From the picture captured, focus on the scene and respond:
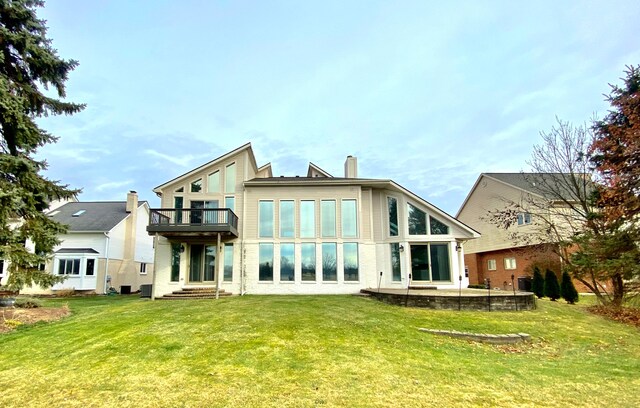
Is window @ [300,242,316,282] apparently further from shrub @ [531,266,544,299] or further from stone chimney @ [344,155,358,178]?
shrub @ [531,266,544,299]

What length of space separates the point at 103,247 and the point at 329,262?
15.5 metres

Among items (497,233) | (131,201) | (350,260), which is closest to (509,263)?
(497,233)

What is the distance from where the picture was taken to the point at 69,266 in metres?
21.4

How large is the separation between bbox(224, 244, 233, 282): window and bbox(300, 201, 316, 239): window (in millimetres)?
3689

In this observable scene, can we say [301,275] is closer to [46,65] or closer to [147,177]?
[46,65]

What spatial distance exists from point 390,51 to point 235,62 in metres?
7.57

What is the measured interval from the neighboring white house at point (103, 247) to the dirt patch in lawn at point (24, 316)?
8.77m

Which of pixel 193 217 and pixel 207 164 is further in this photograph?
pixel 207 164

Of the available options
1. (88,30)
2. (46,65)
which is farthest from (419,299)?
(88,30)

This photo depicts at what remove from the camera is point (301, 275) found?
16906 mm

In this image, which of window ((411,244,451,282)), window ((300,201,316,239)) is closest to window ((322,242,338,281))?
window ((300,201,316,239))

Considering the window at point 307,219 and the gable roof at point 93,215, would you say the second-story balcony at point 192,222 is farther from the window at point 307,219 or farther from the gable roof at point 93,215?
the gable roof at point 93,215

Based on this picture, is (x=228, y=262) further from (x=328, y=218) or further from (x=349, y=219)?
(x=349, y=219)

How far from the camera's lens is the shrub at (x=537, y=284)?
17803 mm
